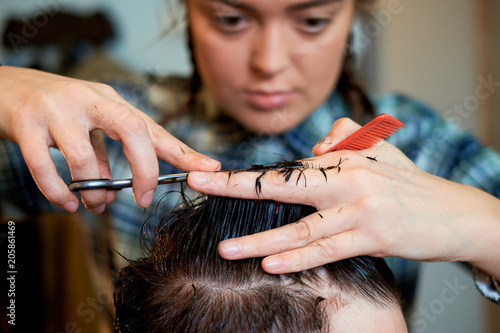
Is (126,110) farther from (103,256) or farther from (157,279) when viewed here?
(103,256)

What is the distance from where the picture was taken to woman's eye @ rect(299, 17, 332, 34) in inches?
39.2

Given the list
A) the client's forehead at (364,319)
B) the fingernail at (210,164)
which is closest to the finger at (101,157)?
the fingernail at (210,164)

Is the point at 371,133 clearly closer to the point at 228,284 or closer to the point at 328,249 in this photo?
the point at 328,249

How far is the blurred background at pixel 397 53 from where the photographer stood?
1.69 metres

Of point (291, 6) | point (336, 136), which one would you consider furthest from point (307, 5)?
point (336, 136)

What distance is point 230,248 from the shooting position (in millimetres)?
591

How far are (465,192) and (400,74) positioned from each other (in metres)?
1.30

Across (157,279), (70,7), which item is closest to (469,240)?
(157,279)

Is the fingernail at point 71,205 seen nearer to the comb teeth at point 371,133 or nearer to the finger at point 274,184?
the finger at point 274,184

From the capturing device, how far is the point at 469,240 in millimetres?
700

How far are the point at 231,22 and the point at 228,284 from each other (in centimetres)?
66

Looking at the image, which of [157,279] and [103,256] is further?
[103,256]

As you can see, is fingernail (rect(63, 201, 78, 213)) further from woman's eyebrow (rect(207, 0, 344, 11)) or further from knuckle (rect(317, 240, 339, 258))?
woman's eyebrow (rect(207, 0, 344, 11))

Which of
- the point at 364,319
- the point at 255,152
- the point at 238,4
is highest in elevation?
the point at 238,4
